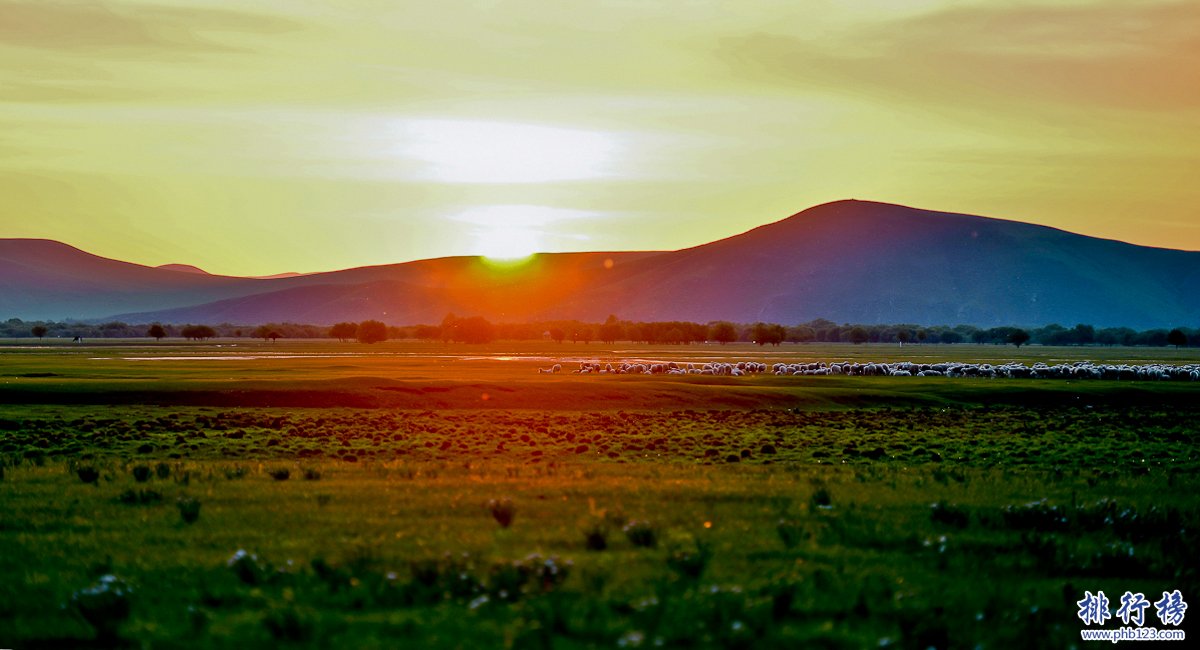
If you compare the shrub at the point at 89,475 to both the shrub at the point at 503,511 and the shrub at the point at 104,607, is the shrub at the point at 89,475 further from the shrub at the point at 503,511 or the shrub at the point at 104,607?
the shrub at the point at 104,607

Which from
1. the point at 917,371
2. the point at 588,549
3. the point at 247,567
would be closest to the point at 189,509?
the point at 247,567

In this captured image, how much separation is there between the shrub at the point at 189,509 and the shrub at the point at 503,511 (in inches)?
176

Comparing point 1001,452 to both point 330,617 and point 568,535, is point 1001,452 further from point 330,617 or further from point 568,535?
point 330,617

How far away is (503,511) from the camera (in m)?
14.8

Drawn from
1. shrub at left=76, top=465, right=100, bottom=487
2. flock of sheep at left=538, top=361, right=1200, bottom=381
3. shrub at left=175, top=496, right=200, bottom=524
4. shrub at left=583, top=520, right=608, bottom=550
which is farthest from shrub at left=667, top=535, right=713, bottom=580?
flock of sheep at left=538, top=361, right=1200, bottom=381

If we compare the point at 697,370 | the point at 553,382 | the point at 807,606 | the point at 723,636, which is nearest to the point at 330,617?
the point at 723,636

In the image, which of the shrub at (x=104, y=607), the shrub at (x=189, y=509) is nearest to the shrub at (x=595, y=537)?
the shrub at (x=104, y=607)

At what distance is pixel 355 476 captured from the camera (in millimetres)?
20578

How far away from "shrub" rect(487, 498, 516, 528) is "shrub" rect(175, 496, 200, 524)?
14.6 feet

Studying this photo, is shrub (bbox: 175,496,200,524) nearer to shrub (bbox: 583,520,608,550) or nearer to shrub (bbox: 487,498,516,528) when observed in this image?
shrub (bbox: 487,498,516,528)

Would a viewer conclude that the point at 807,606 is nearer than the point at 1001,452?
Yes

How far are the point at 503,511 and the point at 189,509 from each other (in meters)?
4.95

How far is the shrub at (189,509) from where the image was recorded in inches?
593

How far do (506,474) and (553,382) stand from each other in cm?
4909
